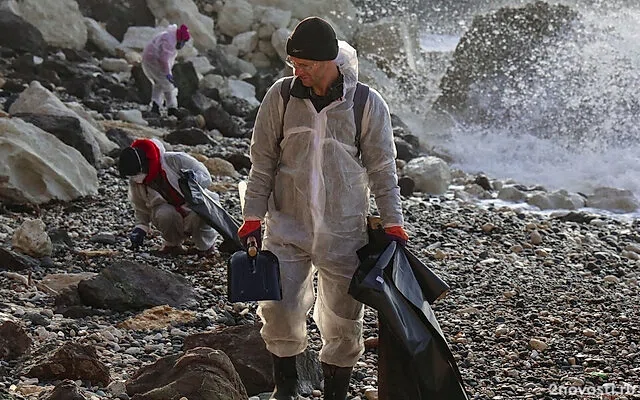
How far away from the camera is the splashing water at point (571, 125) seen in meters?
15.1

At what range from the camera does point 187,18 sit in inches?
953

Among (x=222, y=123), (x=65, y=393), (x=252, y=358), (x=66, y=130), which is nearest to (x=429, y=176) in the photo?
(x=222, y=123)

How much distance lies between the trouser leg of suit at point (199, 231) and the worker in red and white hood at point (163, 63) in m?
8.17

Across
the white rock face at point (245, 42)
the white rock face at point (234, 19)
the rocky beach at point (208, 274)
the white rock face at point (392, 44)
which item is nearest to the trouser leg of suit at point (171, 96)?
the rocky beach at point (208, 274)

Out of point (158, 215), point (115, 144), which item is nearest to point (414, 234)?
point (158, 215)

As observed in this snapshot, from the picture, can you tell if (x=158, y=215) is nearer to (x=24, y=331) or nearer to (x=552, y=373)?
(x=24, y=331)

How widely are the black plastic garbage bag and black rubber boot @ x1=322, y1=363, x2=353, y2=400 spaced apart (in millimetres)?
2732

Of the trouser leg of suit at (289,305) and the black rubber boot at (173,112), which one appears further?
the black rubber boot at (173,112)

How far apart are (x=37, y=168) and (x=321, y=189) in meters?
5.17

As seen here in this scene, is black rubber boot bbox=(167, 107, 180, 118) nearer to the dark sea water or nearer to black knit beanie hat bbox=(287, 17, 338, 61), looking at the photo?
the dark sea water

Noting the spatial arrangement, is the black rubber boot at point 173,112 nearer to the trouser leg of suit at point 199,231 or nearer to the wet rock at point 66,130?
the wet rock at point 66,130

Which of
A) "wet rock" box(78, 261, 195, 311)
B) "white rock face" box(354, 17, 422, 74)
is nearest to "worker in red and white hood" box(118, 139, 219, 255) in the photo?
"wet rock" box(78, 261, 195, 311)

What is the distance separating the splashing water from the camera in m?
15.1

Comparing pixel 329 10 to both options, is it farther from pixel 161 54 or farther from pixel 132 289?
pixel 132 289
